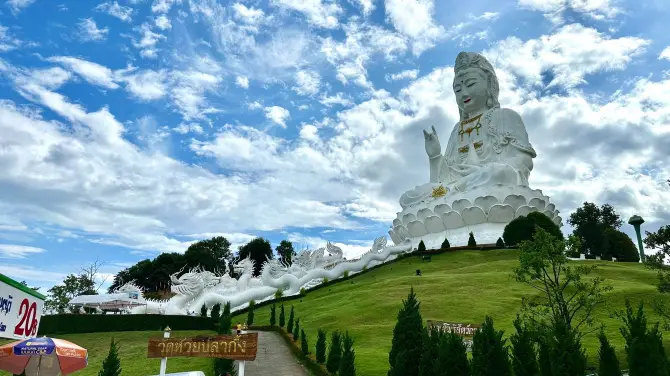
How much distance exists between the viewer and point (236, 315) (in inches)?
1105

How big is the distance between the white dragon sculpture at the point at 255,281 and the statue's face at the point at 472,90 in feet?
60.6

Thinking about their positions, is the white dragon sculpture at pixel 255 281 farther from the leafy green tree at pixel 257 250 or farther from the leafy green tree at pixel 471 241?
the leafy green tree at pixel 257 250

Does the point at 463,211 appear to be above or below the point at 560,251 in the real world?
above

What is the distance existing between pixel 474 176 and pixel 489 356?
36.8 metres

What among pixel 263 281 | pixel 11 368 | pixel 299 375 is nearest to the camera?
pixel 11 368

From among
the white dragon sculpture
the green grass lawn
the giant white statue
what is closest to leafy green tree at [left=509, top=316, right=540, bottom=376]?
the green grass lawn

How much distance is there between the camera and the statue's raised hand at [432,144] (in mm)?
48625

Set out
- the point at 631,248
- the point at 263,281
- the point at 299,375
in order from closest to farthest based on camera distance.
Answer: the point at 299,375, the point at 263,281, the point at 631,248

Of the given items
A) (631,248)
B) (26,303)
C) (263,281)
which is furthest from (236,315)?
(631,248)

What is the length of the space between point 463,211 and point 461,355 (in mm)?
34342

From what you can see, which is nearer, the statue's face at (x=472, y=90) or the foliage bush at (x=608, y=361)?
the foliage bush at (x=608, y=361)

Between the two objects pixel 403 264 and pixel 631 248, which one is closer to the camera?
pixel 403 264

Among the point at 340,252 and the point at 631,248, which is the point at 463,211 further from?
the point at 631,248

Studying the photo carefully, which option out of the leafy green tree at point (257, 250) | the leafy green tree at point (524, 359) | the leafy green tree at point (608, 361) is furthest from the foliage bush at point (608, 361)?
the leafy green tree at point (257, 250)
